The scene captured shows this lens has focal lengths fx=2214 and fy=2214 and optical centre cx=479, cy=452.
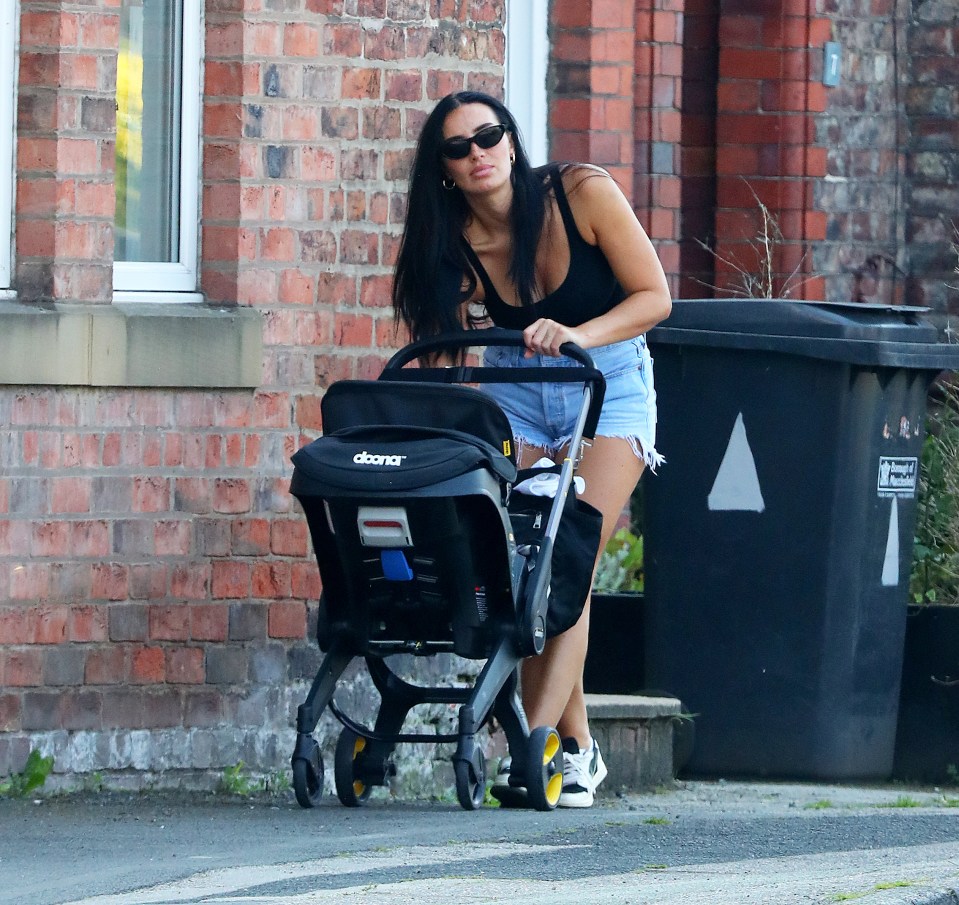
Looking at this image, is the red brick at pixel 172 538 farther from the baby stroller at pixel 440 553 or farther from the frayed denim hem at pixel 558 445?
the frayed denim hem at pixel 558 445

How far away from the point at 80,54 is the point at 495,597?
2004mm

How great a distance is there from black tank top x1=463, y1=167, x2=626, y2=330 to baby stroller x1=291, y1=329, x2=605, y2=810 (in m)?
0.22

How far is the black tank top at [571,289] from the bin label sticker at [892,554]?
5.08ft

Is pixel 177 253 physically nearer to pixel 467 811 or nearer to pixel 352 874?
pixel 467 811

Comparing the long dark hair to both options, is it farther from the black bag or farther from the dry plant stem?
the dry plant stem

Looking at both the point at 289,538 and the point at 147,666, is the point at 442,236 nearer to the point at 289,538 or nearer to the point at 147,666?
the point at 289,538

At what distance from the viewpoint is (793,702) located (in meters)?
6.79

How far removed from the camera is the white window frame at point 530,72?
775 centimetres

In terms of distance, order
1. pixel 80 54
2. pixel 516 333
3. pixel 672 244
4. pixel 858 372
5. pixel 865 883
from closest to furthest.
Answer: pixel 865 883, pixel 516 333, pixel 80 54, pixel 858 372, pixel 672 244

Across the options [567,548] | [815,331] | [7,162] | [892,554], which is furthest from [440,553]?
[892,554]

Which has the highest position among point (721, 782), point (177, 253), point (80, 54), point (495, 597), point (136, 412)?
point (80, 54)

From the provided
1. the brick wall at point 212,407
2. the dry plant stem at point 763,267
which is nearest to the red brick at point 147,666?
the brick wall at point 212,407

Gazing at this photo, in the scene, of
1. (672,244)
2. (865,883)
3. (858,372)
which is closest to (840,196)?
(672,244)

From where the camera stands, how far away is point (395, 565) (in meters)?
5.24
